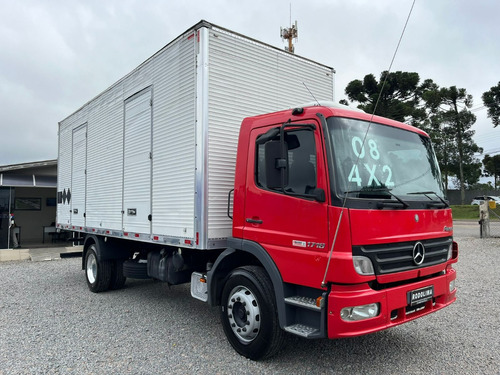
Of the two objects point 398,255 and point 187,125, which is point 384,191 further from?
point 187,125

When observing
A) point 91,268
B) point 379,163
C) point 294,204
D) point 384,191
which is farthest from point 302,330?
point 91,268

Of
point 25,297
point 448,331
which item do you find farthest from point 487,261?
point 25,297

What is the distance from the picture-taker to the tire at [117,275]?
7004 mm

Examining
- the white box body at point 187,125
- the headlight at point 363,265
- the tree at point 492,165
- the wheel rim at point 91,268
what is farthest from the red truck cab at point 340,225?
the tree at point 492,165

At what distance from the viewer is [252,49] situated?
4906 mm

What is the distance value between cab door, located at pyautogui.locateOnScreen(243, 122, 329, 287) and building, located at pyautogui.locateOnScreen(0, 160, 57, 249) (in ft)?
45.5

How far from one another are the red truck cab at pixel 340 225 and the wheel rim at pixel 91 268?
3.93 m

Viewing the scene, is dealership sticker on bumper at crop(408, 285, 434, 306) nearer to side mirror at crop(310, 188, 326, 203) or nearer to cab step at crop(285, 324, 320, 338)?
cab step at crop(285, 324, 320, 338)

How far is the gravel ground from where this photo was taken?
12.4 feet

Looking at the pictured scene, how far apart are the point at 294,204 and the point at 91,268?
5.26 m

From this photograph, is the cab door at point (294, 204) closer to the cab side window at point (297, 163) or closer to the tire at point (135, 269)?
the cab side window at point (297, 163)

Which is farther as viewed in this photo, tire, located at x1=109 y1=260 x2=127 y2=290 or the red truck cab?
tire, located at x1=109 y1=260 x2=127 y2=290

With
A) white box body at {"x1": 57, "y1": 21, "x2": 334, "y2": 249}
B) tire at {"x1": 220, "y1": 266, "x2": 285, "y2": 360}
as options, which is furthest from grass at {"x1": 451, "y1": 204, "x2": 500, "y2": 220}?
tire at {"x1": 220, "y1": 266, "x2": 285, "y2": 360}

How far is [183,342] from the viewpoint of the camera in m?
4.46
